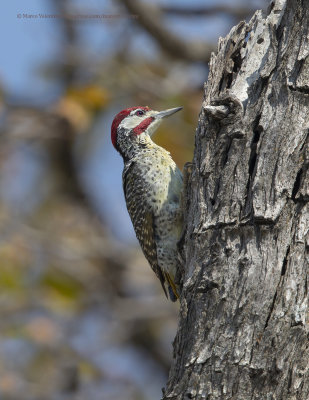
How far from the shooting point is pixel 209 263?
3594mm

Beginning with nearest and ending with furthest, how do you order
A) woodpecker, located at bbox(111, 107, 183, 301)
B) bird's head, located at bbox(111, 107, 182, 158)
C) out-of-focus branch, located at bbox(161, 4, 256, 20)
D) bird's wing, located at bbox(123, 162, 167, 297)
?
1. woodpecker, located at bbox(111, 107, 183, 301)
2. bird's wing, located at bbox(123, 162, 167, 297)
3. bird's head, located at bbox(111, 107, 182, 158)
4. out-of-focus branch, located at bbox(161, 4, 256, 20)

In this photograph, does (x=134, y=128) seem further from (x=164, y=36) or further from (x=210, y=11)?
(x=210, y=11)

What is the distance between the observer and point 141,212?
579 cm

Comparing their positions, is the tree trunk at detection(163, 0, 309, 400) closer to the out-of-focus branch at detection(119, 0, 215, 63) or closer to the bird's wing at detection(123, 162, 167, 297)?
the bird's wing at detection(123, 162, 167, 297)

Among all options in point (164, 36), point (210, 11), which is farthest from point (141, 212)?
point (210, 11)

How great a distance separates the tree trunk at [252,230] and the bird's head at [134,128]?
244cm

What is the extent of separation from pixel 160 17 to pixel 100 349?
4.68 m

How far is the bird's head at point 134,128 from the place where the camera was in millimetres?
6332

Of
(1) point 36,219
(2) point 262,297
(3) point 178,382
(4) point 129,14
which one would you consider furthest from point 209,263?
(1) point 36,219

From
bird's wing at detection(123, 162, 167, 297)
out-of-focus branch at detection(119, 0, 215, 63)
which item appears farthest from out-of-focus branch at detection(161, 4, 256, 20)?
bird's wing at detection(123, 162, 167, 297)

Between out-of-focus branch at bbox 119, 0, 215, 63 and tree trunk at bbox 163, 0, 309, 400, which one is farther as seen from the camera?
out-of-focus branch at bbox 119, 0, 215, 63

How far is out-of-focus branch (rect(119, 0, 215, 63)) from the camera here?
26.5 ft

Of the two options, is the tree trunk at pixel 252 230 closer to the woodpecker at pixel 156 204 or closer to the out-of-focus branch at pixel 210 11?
the woodpecker at pixel 156 204

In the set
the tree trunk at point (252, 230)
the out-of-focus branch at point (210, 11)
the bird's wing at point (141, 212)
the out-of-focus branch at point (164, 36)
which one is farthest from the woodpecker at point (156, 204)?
the out-of-focus branch at point (210, 11)
